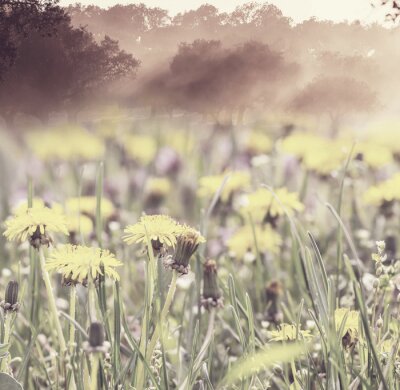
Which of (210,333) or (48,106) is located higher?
(48,106)

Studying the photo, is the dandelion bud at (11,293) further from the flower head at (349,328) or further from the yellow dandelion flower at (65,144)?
the yellow dandelion flower at (65,144)

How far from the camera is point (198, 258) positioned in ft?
3.26

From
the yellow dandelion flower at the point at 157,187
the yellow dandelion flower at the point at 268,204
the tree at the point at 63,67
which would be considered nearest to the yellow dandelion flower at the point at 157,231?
the tree at the point at 63,67

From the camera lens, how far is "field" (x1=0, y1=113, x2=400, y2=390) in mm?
762

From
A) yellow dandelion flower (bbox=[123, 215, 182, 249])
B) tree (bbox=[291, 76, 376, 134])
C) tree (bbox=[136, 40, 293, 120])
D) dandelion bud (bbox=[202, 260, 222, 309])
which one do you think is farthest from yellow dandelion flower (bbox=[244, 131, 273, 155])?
yellow dandelion flower (bbox=[123, 215, 182, 249])

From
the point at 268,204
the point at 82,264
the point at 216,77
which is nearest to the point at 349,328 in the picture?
the point at 82,264

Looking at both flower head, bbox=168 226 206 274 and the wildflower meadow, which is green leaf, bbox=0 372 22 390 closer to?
the wildflower meadow

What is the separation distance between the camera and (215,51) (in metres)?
1.35

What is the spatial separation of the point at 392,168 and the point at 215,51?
967 mm

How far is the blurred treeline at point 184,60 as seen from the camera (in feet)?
4.00

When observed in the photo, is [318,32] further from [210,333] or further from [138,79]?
[210,333]

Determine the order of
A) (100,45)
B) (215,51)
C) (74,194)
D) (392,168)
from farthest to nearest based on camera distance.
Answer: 1. (392,168)
2. (74,194)
3. (215,51)
4. (100,45)

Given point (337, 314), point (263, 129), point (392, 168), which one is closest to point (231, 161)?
point (263, 129)

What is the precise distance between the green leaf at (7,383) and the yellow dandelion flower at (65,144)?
919mm
